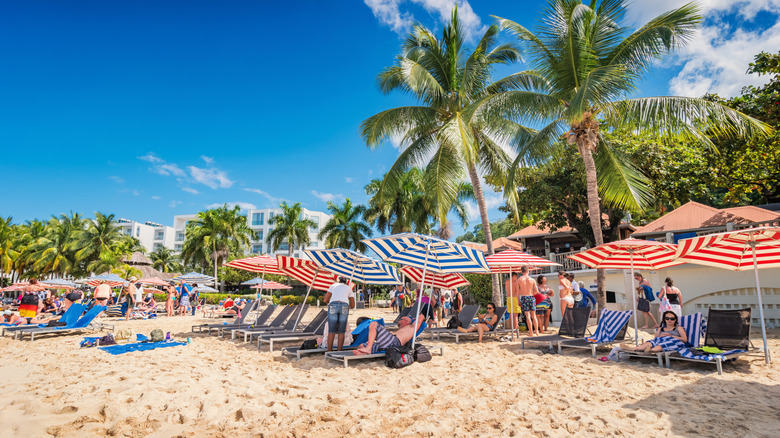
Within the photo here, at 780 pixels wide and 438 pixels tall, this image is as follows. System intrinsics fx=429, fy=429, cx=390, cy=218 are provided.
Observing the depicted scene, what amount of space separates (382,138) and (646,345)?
393 inches

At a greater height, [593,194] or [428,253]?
[593,194]

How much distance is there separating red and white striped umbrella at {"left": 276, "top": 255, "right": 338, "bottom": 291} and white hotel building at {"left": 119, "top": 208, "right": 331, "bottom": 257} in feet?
193

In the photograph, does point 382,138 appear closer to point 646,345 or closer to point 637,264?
point 637,264

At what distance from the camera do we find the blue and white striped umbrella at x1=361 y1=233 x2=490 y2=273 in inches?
297

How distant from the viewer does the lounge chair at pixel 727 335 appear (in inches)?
242

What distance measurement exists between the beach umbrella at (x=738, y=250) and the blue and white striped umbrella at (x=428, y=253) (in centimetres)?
347

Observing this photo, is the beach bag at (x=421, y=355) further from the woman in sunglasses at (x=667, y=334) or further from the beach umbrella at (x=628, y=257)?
the beach umbrella at (x=628, y=257)

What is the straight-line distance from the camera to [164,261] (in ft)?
185

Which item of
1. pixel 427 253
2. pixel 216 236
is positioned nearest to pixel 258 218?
pixel 216 236

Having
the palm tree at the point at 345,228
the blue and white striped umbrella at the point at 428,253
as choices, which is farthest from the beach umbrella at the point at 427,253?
the palm tree at the point at 345,228

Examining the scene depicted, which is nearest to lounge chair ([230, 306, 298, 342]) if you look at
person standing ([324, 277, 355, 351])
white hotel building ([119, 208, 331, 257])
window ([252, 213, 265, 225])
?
person standing ([324, 277, 355, 351])

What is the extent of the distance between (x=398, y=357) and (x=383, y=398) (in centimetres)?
179

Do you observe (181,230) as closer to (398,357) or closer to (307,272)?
(307,272)

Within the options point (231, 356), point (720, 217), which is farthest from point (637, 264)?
point (720, 217)
